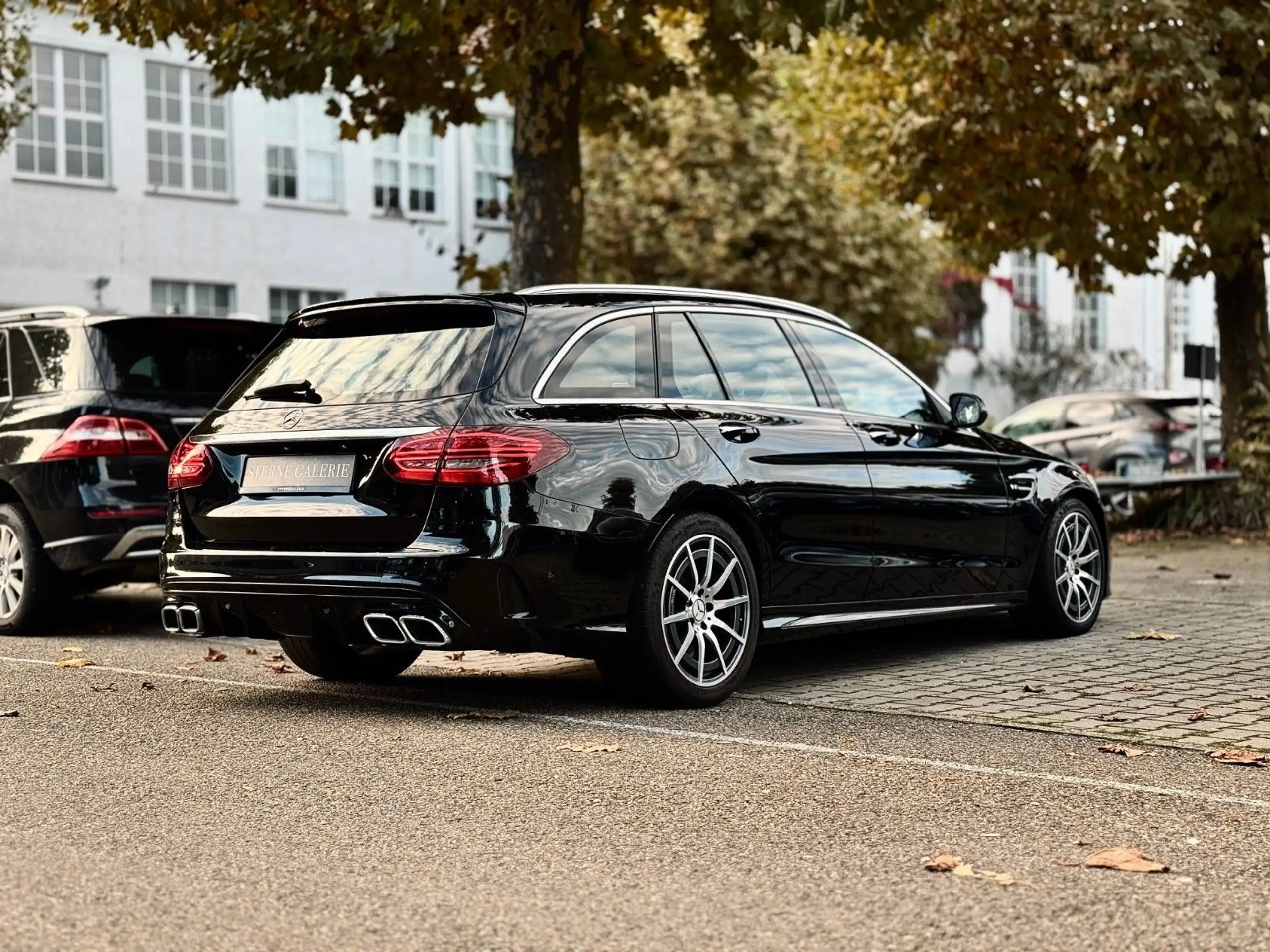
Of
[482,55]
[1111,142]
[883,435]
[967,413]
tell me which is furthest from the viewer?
[1111,142]

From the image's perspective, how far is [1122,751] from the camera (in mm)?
6555

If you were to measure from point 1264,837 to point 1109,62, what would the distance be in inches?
496

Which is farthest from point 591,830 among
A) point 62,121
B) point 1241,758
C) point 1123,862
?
point 62,121

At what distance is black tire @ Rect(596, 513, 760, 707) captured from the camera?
721 centimetres

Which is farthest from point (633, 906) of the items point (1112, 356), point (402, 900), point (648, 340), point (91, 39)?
point (1112, 356)

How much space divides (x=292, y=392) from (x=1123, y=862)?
389 cm

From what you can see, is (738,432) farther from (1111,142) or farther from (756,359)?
(1111,142)

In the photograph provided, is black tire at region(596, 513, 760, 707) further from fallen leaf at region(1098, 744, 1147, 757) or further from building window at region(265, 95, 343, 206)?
building window at region(265, 95, 343, 206)

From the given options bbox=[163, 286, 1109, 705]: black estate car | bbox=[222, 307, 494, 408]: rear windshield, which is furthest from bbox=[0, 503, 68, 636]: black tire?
bbox=[222, 307, 494, 408]: rear windshield

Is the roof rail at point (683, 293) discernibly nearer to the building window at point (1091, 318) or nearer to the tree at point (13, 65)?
the tree at point (13, 65)

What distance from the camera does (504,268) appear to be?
51.9 ft

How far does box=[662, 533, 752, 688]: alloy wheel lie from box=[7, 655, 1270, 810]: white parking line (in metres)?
0.42

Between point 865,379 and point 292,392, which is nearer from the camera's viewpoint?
point 292,392

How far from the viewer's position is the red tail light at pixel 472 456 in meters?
6.93
